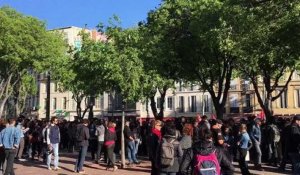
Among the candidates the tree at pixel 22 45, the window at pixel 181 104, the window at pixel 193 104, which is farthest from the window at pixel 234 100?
the tree at pixel 22 45

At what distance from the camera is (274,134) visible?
53.7 feet

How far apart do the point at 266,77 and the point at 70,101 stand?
165 ft

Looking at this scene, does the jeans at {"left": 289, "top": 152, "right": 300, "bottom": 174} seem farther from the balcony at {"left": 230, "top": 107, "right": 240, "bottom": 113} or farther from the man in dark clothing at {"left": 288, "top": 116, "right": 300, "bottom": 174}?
the balcony at {"left": 230, "top": 107, "right": 240, "bottom": 113}

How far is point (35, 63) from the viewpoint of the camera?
40.1 meters

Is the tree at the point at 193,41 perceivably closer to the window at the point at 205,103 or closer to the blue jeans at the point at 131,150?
the blue jeans at the point at 131,150

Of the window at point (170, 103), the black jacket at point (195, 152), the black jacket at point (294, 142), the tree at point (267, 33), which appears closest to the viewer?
the black jacket at point (195, 152)

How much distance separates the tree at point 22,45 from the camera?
38.5 metres

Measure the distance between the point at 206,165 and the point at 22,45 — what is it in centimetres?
3503

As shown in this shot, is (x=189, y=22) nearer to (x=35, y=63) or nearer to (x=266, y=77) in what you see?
(x=266, y=77)

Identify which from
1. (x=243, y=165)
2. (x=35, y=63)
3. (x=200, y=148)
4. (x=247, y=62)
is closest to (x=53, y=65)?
(x=35, y=63)

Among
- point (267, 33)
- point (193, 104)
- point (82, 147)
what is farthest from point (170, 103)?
point (82, 147)

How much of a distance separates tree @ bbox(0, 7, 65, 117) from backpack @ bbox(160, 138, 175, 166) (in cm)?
3163

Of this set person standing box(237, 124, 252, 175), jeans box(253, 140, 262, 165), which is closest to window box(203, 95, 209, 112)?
jeans box(253, 140, 262, 165)

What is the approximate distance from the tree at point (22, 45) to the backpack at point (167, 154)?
104 feet
